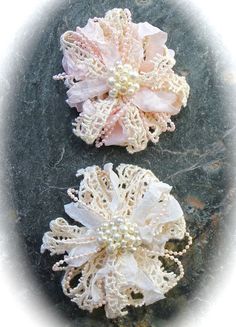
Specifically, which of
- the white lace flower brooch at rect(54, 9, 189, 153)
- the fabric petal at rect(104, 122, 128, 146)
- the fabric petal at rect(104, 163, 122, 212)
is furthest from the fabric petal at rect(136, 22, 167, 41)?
the fabric petal at rect(104, 163, 122, 212)

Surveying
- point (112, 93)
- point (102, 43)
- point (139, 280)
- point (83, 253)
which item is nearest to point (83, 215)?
point (83, 253)

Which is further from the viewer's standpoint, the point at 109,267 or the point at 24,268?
the point at 24,268

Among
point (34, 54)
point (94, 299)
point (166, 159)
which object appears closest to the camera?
point (94, 299)

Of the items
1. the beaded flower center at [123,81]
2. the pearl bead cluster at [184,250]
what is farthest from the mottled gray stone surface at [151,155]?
the beaded flower center at [123,81]

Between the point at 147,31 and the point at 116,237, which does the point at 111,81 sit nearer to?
the point at 147,31

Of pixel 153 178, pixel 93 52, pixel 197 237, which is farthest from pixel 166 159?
pixel 93 52

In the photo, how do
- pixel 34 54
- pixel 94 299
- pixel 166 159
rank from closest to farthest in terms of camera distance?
pixel 94 299
pixel 166 159
pixel 34 54

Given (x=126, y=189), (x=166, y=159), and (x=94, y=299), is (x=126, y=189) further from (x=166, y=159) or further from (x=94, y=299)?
(x=94, y=299)

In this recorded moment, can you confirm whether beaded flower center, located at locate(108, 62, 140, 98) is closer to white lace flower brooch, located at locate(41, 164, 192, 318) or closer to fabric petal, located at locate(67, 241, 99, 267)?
white lace flower brooch, located at locate(41, 164, 192, 318)
